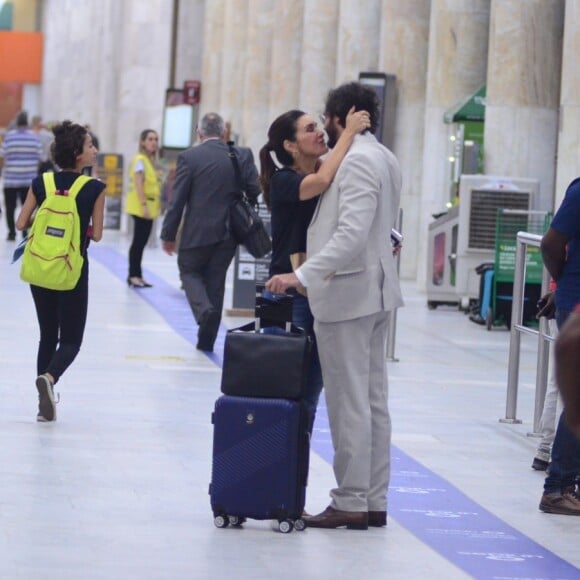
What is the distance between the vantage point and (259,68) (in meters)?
33.4

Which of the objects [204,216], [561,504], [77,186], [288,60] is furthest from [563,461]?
[288,60]

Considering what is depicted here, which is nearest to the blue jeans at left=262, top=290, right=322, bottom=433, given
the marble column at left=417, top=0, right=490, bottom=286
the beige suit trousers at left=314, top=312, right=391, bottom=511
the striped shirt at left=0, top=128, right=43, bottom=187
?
the beige suit trousers at left=314, top=312, right=391, bottom=511

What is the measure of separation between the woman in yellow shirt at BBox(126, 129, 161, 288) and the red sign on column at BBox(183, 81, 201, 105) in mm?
13602

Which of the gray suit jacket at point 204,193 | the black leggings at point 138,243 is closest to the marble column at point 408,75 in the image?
the black leggings at point 138,243

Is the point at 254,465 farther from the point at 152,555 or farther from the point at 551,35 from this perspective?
the point at 551,35

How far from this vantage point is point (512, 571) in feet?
21.1

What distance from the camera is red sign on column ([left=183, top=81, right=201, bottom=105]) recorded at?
34438mm

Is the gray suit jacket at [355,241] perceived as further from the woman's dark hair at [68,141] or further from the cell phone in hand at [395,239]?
the woman's dark hair at [68,141]

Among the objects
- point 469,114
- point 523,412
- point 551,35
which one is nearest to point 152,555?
point 523,412

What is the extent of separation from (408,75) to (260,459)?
57.1ft

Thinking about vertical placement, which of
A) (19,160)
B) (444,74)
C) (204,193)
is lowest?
(19,160)

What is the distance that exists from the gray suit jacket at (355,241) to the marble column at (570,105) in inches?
394

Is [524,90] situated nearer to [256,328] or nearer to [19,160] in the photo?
[19,160]

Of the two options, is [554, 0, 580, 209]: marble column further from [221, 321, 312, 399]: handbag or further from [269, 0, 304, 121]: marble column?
[269, 0, 304, 121]: marble column
